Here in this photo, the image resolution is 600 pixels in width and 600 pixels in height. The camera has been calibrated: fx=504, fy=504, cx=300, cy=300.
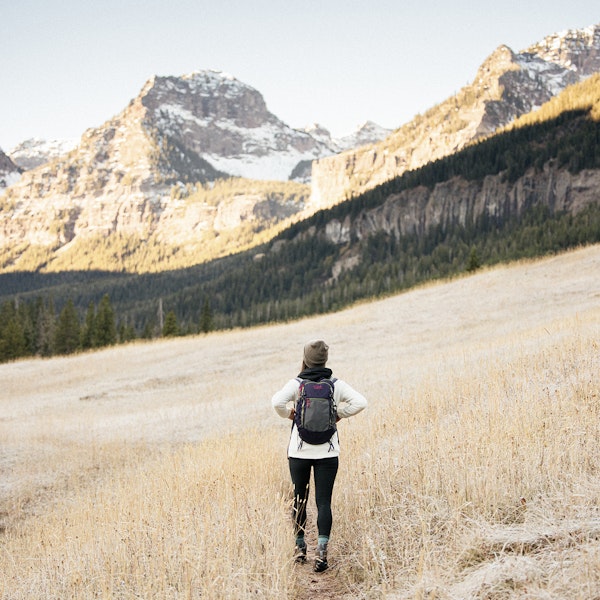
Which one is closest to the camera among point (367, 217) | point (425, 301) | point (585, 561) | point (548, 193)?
point (585, 561)

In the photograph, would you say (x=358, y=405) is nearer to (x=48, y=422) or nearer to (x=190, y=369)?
(x=48, y=422)

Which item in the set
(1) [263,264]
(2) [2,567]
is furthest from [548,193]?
(2) [2,567]

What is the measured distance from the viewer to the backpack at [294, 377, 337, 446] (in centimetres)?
528

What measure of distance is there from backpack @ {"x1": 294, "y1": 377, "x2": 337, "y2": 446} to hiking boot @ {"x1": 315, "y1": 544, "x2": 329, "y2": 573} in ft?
3.45

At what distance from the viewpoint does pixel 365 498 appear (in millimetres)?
5809

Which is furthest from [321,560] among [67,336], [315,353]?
[67,336]

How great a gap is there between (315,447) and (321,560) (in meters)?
1.10

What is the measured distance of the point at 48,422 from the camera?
18141 mm

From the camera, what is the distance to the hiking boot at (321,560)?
512 centimetres

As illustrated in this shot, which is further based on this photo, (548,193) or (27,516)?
(548,193)

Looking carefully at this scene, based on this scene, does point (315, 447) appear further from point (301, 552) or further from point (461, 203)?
point (461, 203)

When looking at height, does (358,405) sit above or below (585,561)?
above

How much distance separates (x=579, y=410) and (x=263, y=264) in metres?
144

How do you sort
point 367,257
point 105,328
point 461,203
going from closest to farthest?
1. point 105,328
2. point 461,203
3. point 367,257
